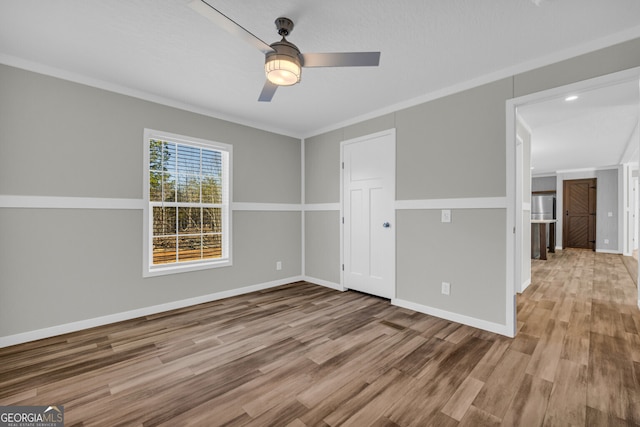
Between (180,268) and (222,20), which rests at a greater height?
(222,20)

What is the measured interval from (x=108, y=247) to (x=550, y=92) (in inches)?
179

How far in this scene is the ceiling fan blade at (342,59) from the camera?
1788 mm

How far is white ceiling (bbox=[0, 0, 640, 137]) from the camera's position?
1.87 metres

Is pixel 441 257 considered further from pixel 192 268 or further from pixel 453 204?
pixel 192 268

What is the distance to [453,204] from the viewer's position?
3.02m

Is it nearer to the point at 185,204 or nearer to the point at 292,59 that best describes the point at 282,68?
the point at 292,59

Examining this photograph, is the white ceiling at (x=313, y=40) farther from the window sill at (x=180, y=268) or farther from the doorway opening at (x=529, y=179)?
the window sill at (x=180, y=268)

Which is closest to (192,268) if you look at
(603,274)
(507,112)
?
(507,112)

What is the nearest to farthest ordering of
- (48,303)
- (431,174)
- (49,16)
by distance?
(49,16)
(48,303)
(431,174)

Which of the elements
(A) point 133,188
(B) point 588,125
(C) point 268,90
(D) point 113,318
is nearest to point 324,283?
(D) point 113,318

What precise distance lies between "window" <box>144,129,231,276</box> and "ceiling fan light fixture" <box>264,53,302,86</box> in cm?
215

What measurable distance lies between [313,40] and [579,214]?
10704 mm

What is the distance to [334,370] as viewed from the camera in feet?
6.89

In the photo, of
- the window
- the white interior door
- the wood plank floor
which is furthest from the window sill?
the white interior door
